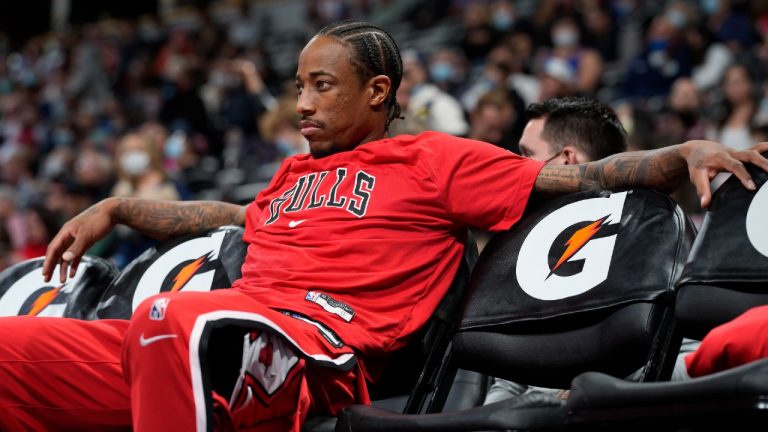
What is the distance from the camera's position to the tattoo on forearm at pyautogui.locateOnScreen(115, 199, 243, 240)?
10.1ft

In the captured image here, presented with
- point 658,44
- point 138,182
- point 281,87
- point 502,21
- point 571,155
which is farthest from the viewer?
point 281,87

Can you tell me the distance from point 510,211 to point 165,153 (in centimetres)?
704

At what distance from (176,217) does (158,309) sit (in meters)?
1.24

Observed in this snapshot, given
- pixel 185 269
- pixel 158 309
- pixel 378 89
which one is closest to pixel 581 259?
pixel 378 89

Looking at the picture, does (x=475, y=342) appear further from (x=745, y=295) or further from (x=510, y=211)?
(x=745, y=295)

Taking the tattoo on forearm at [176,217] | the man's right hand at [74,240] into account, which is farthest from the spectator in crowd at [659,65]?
the man's right hand at [74,240]

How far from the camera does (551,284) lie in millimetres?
2262

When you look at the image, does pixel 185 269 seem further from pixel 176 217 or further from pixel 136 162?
pixel 136 162

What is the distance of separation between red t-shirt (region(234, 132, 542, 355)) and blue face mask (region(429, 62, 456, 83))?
5.55 meters

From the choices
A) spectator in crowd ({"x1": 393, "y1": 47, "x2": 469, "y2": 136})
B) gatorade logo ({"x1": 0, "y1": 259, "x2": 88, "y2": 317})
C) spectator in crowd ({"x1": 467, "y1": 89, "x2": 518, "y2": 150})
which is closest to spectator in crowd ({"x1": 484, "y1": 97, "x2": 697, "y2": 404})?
gatorade logo ({"x1": 0, "y1": 259, "x2": 88, "y2": 317})

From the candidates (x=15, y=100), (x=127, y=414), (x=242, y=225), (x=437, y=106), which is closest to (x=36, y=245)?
(x=437, y=106)

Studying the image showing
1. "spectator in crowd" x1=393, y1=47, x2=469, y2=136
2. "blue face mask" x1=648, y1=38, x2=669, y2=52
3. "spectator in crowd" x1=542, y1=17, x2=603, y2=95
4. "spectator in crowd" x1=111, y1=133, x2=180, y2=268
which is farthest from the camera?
"spectator in crowd" x1=542, y1=17, x2=603, y2=95

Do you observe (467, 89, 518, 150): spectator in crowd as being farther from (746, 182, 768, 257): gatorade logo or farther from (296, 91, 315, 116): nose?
(746, 182, 768, 257): gatorade logo

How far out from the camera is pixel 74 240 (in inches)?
113
